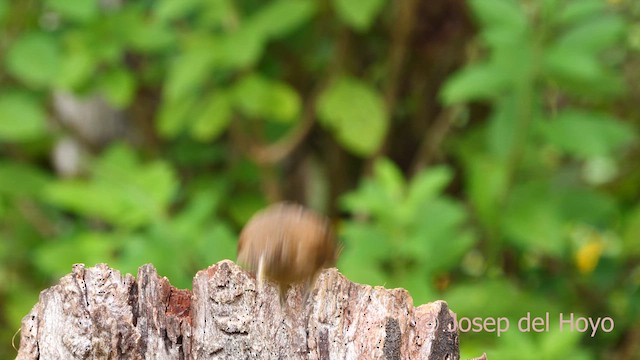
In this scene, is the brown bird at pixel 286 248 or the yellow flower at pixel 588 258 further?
the yellow flower at pixel 588 258

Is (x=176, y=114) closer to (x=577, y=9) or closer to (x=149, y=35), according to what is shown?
(x=149, y=35)

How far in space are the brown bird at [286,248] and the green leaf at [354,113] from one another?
1222 mm

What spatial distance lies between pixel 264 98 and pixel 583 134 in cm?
88

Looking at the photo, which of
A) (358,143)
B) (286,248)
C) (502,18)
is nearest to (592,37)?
(502,18)

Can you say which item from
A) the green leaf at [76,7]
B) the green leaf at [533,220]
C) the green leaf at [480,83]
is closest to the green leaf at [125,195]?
the green leaf at [76,7]

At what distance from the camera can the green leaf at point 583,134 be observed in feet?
7.78

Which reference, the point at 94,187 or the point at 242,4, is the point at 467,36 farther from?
the point at 94,187

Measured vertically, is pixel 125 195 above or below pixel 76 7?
below

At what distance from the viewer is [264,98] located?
109 inches

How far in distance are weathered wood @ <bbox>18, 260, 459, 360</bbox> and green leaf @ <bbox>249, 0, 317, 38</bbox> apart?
1.55 m

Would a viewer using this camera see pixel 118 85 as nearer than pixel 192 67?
No

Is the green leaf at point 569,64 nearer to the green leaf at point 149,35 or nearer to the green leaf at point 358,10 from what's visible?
the green leaf at point 358,10

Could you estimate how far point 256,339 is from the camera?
4.03 feet

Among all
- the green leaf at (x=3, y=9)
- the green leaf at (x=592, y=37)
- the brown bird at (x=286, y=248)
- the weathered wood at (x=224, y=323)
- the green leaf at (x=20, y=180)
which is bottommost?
the weathered wood at (x=224, y=323)
